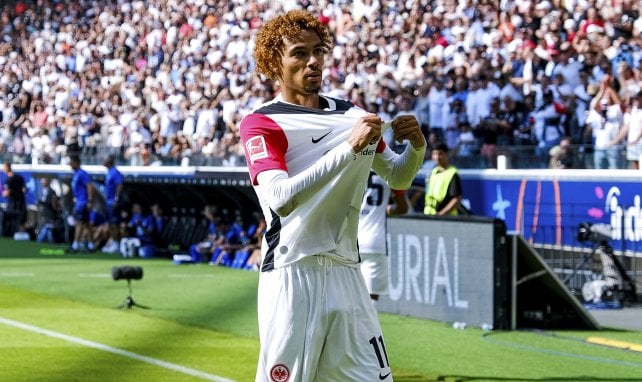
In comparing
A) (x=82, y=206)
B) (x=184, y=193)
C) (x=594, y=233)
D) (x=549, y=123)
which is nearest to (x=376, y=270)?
(x=594, y=233)

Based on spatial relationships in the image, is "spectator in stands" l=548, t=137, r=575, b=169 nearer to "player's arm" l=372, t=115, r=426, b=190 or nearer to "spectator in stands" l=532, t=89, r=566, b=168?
"spectator in stands" l=532, t=89, r=566, b=168

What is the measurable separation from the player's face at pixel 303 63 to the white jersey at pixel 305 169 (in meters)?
0.10

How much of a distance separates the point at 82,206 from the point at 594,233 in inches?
471

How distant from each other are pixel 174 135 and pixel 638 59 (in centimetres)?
1319

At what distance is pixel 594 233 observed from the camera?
15453 millimetres

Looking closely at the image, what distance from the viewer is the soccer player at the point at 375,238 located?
11.2 metres

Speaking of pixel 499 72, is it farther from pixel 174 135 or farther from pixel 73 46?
pixel 73 46

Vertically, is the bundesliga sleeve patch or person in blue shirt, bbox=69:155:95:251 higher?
the bundesliga sleeve patch

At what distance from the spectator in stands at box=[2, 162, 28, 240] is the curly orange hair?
80.1 feet

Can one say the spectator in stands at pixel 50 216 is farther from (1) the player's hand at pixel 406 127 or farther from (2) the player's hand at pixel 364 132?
(2) the player's hand at pixel 364 132

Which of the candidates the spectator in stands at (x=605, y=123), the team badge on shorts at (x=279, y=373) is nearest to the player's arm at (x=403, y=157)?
the team badge on shorts at (x=279, y=373)

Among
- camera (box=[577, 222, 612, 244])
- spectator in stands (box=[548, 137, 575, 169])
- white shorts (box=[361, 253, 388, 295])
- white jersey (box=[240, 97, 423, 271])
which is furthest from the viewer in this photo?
spectator in stands (box=[548, 137, 575, 169])

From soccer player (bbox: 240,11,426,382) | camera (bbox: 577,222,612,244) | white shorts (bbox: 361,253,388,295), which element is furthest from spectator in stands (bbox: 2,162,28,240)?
soccer player (bbox: 240,11,426,382)

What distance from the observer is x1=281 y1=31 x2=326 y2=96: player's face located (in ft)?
17.3
